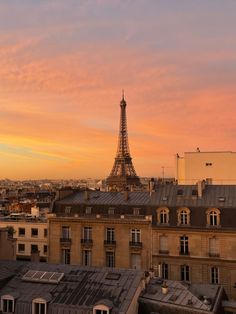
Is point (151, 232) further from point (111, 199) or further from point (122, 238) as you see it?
point (111, 199)

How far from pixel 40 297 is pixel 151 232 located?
24762 mm

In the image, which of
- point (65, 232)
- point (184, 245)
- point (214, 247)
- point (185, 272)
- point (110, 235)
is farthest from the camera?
point (65, 232)

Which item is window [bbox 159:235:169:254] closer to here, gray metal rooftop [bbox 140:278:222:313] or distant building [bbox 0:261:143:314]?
gray metal rooftop [bbox 140:278:222:313]

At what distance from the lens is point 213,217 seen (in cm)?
4666

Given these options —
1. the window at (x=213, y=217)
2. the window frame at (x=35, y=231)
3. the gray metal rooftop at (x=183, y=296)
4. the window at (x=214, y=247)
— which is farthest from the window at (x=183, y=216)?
the window frame at (x=35, y=231)

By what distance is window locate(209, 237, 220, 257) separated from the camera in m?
45.4

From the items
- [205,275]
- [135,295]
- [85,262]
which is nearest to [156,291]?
[135,295]

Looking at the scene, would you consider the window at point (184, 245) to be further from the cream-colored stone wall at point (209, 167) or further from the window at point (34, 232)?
the cream-colored stone wall at point (209, 167)

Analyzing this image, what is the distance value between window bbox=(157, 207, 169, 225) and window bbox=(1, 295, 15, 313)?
83.6ft

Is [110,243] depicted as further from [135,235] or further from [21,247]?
[21,247]

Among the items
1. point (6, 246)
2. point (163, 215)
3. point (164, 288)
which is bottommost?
point (164, 288)

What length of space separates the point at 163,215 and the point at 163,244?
3102mm

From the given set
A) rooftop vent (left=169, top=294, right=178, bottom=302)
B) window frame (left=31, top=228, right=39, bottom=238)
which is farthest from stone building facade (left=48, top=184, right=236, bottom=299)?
rooftop vent (left=169, top=294, right=178, bottom=302)

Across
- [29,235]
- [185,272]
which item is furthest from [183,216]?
[29,235]
